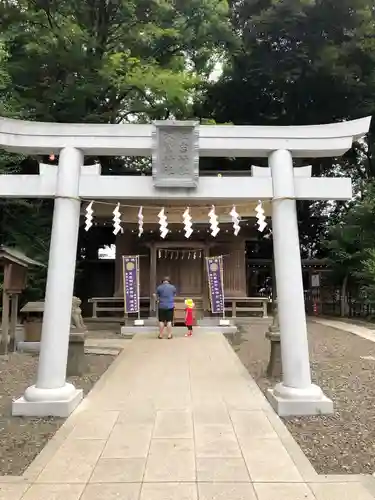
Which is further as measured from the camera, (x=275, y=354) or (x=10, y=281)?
(x=10, y=281)

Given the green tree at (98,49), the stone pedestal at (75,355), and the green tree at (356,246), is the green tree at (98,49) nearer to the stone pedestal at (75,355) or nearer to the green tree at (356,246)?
the green tree at (356,246)

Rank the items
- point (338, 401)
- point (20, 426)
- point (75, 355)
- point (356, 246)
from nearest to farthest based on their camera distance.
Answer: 1. point (20, 426)
2. point (338, 401)
3. point (75, 355)
4. point (356, 246)

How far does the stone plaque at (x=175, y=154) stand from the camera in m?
6.21

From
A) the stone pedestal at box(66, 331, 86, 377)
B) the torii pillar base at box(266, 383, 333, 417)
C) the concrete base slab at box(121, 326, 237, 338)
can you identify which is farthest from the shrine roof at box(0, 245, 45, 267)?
the torii pillar base at box(266, 383, 333, 417)

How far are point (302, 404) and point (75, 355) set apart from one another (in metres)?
4.19

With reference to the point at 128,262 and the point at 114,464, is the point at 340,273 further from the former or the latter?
the point at 114,464

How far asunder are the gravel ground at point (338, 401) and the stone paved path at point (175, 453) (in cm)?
25

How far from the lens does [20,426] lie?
532cm

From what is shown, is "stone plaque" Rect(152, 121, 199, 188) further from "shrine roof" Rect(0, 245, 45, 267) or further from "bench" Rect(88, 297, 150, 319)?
"bench" Rect(88, 297, 150, 319)

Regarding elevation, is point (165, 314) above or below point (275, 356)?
above

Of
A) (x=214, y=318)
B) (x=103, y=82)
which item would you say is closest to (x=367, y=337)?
(x=214, y=318)

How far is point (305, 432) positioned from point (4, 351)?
7256mm

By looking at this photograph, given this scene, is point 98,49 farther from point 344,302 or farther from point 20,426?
point 20,426

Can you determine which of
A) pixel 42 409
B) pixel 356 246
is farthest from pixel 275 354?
pixel 356 246
